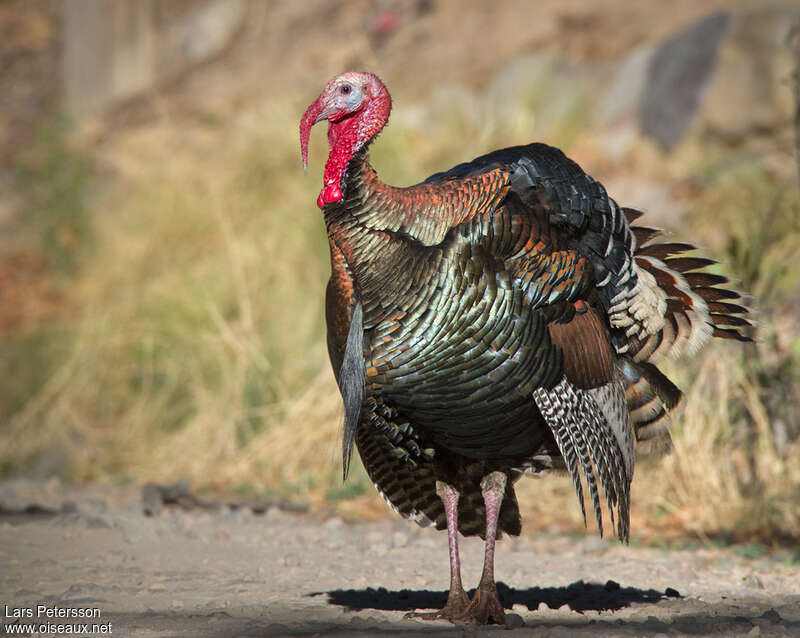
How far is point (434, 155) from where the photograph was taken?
9031 mm

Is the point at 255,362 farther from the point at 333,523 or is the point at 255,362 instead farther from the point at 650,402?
the point at 650,402

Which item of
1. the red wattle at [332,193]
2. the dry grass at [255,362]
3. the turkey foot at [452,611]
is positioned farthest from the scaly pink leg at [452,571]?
the dry grass at [255,362]

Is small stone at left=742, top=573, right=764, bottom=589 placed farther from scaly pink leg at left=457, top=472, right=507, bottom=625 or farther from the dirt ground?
scaly pink leg at left=457, top=472, right=507, bottom=625

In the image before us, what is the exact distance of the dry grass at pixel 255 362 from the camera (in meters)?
5.78

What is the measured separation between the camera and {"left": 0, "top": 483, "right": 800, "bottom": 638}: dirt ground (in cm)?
341

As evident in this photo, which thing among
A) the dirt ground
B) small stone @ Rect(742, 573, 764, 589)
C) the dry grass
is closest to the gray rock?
the dry grass

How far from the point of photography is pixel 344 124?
342cm

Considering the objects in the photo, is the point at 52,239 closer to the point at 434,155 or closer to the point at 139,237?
the point at 139,237

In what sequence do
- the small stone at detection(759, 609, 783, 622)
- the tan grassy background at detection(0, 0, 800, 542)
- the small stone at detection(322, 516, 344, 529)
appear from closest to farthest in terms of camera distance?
1. the small stone at detection(759, 609, 783, 622)
2. the small stone at detection(322, 516, 344, 529)
3. the tan grassy background at detection(0, 0, 800, 542)

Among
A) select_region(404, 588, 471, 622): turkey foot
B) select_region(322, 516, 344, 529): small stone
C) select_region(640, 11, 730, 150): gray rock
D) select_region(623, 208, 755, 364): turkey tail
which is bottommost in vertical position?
select_region(404, 588, 471, 622): turkey foot

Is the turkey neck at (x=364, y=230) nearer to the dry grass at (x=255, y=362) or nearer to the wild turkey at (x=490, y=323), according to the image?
the wild turkey at (x=490, y=323)

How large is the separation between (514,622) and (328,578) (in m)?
1.12

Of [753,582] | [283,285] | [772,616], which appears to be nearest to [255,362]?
[283,285]

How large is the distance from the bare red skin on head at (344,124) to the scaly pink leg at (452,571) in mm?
1148
